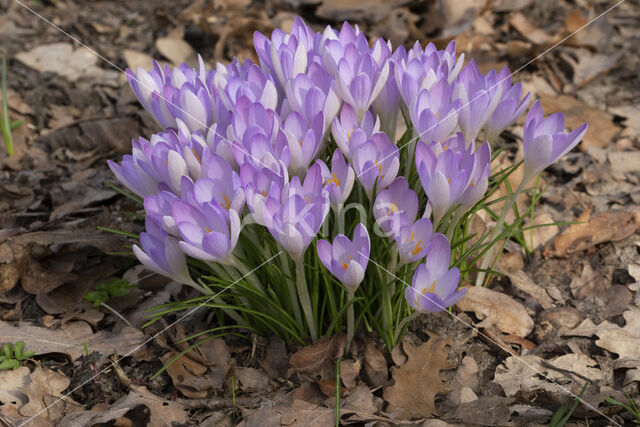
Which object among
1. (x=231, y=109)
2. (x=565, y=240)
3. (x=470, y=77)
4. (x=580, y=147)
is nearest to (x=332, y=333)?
(x=231, y=109)

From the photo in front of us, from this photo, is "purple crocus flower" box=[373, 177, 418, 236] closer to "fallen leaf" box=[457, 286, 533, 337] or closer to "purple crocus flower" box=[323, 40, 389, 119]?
"purple crocus flower" box=[323, 40, 389, 119]

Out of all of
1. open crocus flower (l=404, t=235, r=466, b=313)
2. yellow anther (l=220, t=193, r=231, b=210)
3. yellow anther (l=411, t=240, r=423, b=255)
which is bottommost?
open crocus flower (l=404, t=235, r=466, b=313)

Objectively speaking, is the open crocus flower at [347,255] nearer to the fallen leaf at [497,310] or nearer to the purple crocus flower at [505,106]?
the purple crocus flower at [505,106]

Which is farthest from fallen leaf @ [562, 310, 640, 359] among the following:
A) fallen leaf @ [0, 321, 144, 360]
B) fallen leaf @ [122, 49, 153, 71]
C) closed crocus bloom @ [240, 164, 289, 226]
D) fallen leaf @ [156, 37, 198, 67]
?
fallen leaf @ [122, 49, 153, 71]

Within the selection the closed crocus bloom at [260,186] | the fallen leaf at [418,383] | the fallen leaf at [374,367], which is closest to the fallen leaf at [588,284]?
the fallen leaf at [418,383]

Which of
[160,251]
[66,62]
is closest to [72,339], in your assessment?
[160,251]

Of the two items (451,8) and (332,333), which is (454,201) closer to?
Answer: (332,333)

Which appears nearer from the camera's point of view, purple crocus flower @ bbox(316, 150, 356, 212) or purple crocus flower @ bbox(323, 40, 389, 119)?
purple crocus flower @ bbox(316, 150, 356, 212)

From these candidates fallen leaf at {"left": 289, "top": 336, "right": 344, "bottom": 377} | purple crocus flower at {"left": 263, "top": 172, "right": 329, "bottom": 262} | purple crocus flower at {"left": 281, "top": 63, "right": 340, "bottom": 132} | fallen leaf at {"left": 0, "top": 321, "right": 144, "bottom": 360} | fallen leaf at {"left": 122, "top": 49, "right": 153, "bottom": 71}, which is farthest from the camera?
fallen leaf at {"left": 122, "top": 49, "right": 153, "bottom": 71}

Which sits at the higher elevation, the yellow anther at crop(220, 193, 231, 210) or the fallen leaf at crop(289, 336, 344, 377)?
the yellow anther at crop(220, 193, 231, 210)
